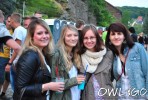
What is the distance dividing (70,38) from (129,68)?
0.86 metres

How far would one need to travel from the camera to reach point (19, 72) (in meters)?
3.24

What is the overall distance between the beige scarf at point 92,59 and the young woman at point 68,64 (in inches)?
3.5

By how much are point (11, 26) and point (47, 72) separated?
14.9ft

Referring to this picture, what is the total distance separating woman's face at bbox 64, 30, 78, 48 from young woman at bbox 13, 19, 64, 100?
540mm

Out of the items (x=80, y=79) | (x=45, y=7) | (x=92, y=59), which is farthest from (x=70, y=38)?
(x=45, y=7)

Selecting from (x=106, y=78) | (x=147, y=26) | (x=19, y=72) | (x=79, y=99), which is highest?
(x=19, y=72)

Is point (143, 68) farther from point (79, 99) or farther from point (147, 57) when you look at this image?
point (79, 99)

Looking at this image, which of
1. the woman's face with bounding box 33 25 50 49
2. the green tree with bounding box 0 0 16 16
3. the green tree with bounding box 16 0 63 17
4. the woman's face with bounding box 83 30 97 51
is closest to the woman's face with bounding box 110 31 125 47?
the woman's face with bounding box 83 30 97 51

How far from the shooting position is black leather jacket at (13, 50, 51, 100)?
10.6 ft

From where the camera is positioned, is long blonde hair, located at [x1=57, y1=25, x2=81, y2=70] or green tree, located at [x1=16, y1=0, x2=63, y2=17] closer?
long blonde hair, located at [x1=57, y1=25, x2=81, y2=70]

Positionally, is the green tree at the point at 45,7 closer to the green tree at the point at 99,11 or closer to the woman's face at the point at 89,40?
the green tree at the point at 99,11

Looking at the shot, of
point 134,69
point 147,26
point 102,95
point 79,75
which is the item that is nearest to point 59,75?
point 79,75

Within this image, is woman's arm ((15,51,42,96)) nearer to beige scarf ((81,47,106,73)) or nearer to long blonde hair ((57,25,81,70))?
long blonde hair ((57,25,81,70))

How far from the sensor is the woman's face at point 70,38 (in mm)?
3986
